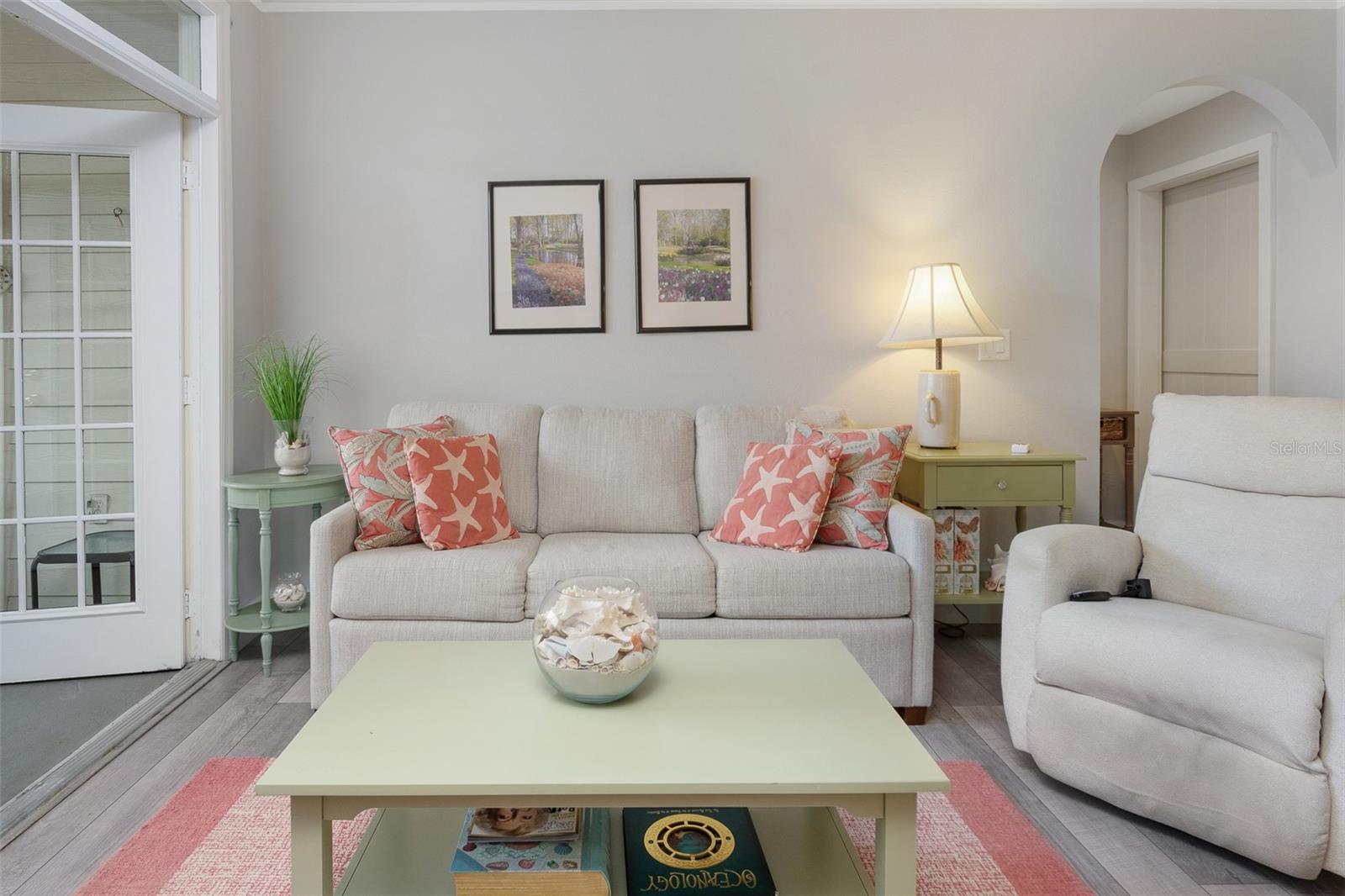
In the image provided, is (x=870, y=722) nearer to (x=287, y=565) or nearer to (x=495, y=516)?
(x=495, y=516)

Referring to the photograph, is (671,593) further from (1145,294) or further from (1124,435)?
(1145,294)

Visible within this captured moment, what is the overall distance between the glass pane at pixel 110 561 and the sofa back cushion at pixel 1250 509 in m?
3.32

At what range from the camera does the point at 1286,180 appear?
377cm

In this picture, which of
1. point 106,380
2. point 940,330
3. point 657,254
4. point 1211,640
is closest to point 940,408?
point 940,330

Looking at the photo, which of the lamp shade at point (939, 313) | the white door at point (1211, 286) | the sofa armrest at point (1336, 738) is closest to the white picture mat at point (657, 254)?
the lamp shade at point (939, 313)

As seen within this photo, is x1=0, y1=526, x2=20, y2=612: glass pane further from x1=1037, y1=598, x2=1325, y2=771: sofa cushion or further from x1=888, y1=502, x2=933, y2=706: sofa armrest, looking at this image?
x1=1037, y1=598, x2=1325, y2=771: sofa cushion

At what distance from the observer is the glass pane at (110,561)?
2932 mm

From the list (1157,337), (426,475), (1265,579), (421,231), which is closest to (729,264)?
(421,231)

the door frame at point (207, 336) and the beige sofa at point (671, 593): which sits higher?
the door frame at point (207, 336)

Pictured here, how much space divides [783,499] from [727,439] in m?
0.48

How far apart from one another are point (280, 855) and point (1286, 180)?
4556 millimetres

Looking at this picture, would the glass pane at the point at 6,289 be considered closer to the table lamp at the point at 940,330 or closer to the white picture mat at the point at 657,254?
the white picture mat at the point at 657,254

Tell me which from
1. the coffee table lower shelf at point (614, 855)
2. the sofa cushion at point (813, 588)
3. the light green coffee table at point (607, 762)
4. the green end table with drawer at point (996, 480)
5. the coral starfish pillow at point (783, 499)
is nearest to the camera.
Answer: the light green coffee table at point (607, 762)

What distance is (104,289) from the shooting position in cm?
294
